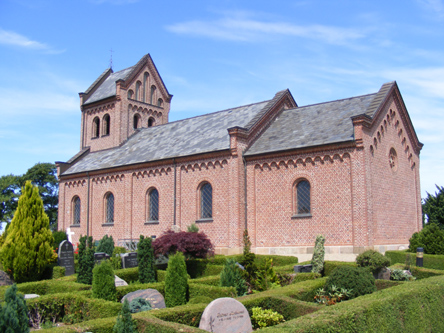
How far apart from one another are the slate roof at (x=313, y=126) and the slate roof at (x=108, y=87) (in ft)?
52.9

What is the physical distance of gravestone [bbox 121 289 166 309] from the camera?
12656mm

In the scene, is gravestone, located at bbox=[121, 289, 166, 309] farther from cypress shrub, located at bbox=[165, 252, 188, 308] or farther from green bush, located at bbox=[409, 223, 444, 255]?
green bush, located at bbox=[409, 223, 444, 255]

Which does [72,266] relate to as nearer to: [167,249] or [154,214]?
[167,249]

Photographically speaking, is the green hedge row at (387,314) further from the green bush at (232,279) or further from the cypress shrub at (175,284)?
the cypress shrub at (175,284)

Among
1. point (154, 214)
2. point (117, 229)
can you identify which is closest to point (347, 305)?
point (154, 214)

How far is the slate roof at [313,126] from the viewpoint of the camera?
22.4 metres

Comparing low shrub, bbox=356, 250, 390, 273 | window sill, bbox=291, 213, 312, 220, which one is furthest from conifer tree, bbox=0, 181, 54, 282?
low shrub, bbox=356, 250, 390, 273

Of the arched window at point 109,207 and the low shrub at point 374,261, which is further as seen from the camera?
the arched window at point 109,207

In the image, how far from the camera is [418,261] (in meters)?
19.2

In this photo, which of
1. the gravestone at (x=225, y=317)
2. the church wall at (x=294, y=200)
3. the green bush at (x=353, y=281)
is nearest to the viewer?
the gravestone at (x=225, y=317)

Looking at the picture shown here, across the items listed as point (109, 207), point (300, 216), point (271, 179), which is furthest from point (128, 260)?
point (109, 207)

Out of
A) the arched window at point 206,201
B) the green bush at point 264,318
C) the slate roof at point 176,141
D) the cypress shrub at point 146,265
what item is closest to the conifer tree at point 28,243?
the cypress shrub at point 146,265

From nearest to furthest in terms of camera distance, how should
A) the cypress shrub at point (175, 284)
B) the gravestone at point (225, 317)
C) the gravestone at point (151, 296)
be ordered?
the gravestone at point (225, 317)
the gravestone at point (151, 296)
the cypress shrub at point (175, 284)

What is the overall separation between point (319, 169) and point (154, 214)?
12120mm
